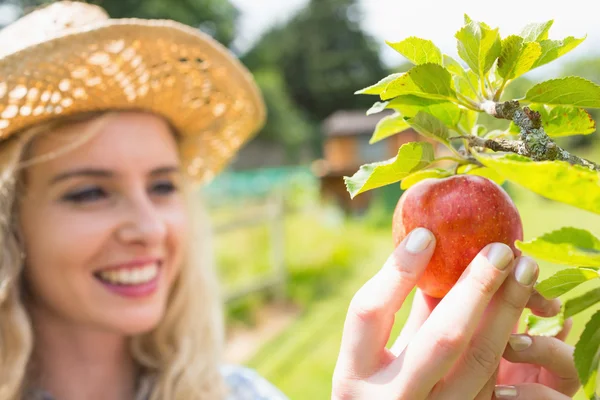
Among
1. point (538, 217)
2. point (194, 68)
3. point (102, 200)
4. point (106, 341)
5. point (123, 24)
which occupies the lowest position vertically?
point (538, 217)

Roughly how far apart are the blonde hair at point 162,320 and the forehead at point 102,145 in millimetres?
13

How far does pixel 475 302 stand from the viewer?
24.3 inches

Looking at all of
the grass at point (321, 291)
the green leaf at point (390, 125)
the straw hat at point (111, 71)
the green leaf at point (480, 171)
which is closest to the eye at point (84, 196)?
the straw hat at point (111, 71)

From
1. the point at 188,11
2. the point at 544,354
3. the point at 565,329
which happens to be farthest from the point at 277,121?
the point at 544,354

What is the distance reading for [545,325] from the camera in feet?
2.05

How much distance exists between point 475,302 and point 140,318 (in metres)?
1.08

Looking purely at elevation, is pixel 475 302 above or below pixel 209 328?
above

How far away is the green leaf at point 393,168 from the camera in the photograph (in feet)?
2.02

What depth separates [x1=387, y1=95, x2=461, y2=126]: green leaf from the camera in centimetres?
67

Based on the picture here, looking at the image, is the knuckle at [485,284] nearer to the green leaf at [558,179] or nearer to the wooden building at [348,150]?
the green leaf at [558,179]

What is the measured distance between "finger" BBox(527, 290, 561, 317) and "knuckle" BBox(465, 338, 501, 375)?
14cm

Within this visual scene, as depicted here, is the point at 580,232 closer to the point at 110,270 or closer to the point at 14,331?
the point at 110,270

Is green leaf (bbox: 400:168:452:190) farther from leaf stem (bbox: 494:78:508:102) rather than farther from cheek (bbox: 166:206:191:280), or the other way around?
cheek (bbox: 166:206:191:280)

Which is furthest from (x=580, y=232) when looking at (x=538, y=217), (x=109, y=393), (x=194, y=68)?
(x=538, y=217)
